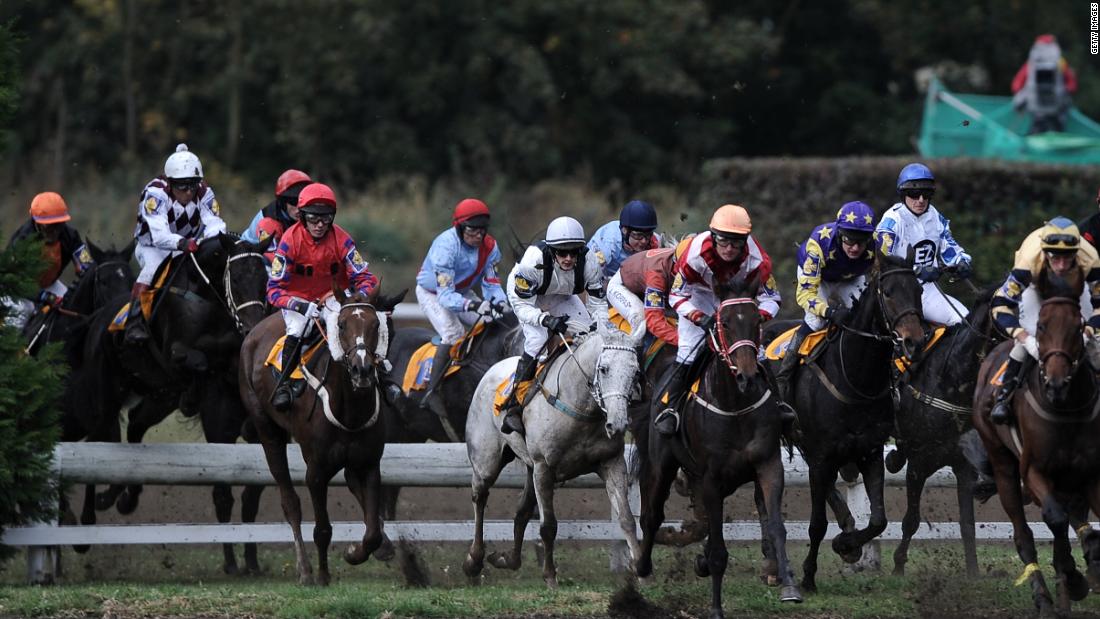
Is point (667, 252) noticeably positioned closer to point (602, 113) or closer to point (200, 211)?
point (200, 211)

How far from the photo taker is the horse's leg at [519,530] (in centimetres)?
1195

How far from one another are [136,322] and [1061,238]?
741 centimetres

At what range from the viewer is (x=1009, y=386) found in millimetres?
9906

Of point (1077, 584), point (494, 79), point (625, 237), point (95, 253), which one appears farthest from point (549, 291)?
point (494, 79)

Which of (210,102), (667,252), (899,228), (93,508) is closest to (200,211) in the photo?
(93,508)

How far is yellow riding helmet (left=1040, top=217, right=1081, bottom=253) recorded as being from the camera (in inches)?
375

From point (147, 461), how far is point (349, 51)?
17.1 metres

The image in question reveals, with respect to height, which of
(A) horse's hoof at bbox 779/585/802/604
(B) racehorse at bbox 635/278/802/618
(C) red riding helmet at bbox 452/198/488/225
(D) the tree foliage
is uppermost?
(D) the tree foliage

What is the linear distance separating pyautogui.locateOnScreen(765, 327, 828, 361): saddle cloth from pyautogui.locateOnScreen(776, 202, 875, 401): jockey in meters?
0.07

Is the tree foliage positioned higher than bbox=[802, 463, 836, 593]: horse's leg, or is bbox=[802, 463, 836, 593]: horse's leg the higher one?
the tree foliage

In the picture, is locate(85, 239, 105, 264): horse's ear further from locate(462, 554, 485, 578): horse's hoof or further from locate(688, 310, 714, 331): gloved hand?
locate(688, 310, 714, 331): gloved hand

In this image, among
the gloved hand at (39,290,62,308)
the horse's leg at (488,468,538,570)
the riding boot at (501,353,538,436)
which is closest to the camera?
the riding boot at (501,353,538,436)

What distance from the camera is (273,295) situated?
39.3 feet

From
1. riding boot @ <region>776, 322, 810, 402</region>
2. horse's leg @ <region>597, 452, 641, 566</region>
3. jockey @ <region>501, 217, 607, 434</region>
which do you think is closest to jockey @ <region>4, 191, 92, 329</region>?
jockey @ <region>501, 217, 607, 434</region>
